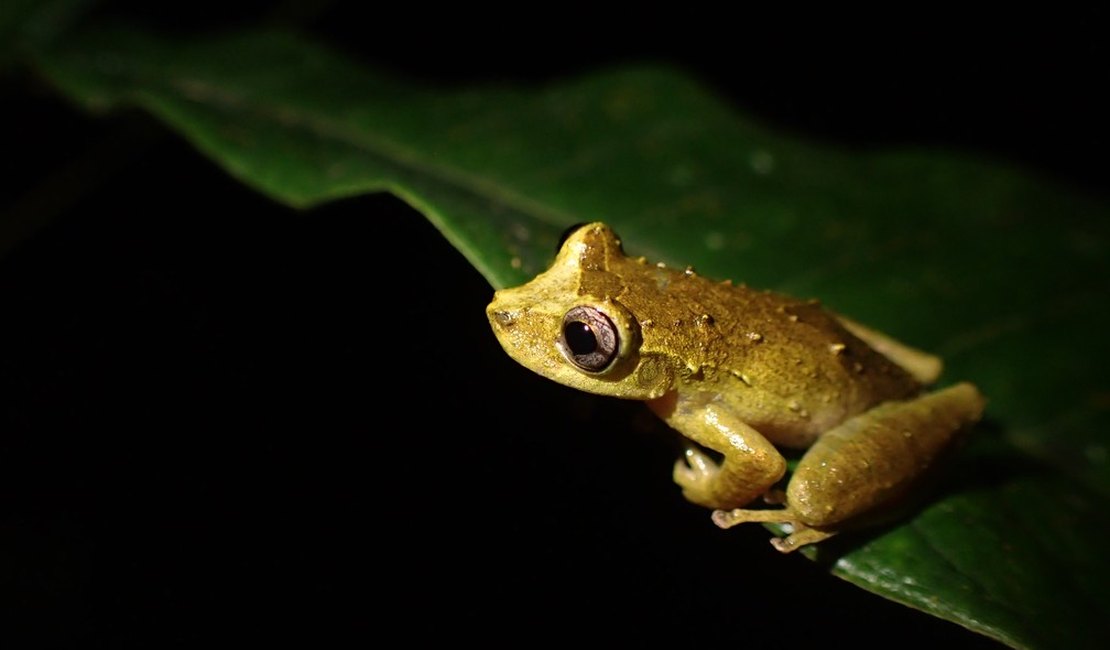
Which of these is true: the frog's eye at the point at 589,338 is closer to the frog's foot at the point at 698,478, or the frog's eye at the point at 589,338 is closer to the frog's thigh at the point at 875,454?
the frog's foot at the point at 698,478

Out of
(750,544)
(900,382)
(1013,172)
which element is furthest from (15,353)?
(1013,172)

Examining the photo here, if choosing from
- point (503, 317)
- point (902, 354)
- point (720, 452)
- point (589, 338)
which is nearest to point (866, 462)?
point (720, 452)

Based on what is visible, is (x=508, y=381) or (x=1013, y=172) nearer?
(x=508, y=381)

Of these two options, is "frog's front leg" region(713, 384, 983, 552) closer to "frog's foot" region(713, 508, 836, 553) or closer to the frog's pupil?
"frog's foot" region(713, 508, 836, 553)

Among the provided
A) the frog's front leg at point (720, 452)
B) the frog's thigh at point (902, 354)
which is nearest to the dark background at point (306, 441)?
the frog's front leg at point (720, 452)

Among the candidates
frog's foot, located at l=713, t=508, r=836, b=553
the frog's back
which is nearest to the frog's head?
the frog's back

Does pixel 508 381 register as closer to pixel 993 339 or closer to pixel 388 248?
pixel 388 248
